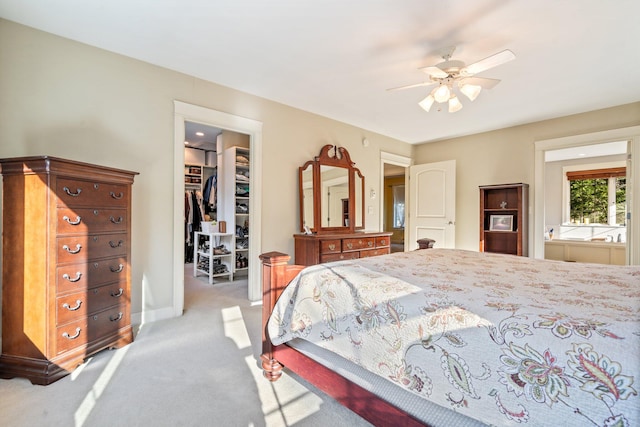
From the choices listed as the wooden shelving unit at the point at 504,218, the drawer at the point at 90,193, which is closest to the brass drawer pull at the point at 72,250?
the drawer at the point at 90,193

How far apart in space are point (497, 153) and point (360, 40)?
11.5 feet

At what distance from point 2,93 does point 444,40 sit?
3273mm

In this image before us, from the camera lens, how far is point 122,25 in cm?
221

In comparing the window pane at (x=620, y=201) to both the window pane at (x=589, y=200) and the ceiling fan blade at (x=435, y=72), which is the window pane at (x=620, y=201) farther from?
the ceiling fan blade at (x=435, y=72)

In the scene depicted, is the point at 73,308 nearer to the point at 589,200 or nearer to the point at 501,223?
the point at 501,223

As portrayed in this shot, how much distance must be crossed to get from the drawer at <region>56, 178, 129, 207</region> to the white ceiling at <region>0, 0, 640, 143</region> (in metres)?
1.21

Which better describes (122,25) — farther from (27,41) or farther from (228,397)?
(228,397)

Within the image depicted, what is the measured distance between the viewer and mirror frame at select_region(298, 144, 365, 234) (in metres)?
3.89

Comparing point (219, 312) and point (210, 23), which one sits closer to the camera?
point (210, 23)

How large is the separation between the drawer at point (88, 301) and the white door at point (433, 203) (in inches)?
180

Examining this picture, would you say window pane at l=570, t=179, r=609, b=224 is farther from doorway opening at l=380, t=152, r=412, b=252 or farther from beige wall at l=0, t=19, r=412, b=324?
beige wall at l=0, t=19, r=412, b=324

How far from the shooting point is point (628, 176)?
3.65 meters

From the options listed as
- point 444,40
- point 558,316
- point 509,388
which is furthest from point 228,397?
point 444,40

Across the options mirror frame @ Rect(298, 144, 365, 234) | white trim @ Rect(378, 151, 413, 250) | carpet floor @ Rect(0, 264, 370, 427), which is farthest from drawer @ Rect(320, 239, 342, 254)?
white trim @ Rect(378, 151, 413, 250)
